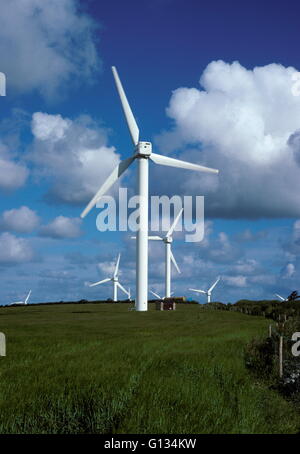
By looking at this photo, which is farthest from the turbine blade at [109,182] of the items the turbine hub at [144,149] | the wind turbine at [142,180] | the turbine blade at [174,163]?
the turbine blade at [174,163]

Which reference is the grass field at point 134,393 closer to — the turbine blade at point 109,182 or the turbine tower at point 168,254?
the turbine blade at point 109,182

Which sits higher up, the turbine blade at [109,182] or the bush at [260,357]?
the turbine blade at [109,182]

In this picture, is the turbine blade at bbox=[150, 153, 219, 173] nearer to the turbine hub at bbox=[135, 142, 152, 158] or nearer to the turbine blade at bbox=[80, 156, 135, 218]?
the turbine hub at bbox=[135, 142, 152, 158]

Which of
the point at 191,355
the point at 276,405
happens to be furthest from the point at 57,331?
the point at 276,405

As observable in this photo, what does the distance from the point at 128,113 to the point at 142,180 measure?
36.2 ft

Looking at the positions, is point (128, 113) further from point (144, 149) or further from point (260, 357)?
point (260, 357)

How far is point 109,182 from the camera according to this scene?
242ft

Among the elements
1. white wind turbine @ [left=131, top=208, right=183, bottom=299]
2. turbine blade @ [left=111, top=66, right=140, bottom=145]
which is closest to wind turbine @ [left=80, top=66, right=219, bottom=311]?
turbine blade @ [left=111, top=66, right=140, bottom=145]

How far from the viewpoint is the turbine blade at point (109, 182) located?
68688 millimetres

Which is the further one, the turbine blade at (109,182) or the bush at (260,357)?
the turbine blade at (109,182)

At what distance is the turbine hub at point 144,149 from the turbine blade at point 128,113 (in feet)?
7.03

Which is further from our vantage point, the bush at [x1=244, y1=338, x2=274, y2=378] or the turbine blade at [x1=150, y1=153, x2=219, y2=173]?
the turbine blade at [x1=150, y1=153, x2=219, y2=173]

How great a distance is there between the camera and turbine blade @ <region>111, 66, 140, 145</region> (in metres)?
76.9
